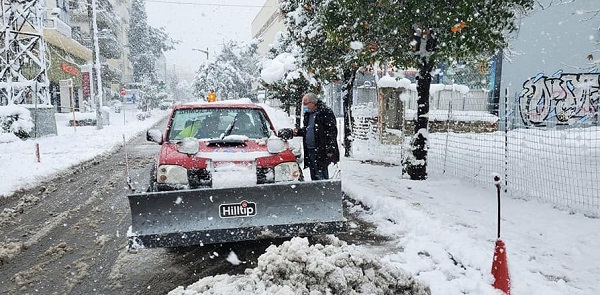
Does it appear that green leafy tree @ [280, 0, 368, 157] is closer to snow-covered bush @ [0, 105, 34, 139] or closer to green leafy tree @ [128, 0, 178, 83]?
snow-covered bush @ [0, 105, 34, 139]

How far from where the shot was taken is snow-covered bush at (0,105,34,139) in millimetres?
16656

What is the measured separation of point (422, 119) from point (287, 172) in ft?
14.4

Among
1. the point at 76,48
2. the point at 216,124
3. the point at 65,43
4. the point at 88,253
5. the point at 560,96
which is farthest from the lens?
the point at 76,48

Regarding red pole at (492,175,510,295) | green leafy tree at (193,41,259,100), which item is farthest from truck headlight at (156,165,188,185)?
green leafy tree at (193,41,259,100)

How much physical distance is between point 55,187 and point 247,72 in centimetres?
5007

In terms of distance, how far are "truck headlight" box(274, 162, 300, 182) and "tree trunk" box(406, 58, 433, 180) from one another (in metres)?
4.17

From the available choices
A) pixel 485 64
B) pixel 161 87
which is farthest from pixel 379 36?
pixel 161 87

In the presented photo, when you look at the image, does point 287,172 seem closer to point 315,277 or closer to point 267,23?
point 315,277

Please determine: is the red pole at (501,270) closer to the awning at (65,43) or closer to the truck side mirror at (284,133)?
the truck side mirror at (284,133)

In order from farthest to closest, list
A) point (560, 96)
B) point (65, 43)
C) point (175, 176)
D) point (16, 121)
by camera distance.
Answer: point (65, 43), point (560, 96), point (16, 121), point (175, 176)

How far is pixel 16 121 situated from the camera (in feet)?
55.6

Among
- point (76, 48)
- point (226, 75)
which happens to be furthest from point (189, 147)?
point (226, 75)

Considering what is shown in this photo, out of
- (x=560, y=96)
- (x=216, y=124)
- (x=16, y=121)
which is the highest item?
(x=560, y=96)

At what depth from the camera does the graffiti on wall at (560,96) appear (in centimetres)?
1560
